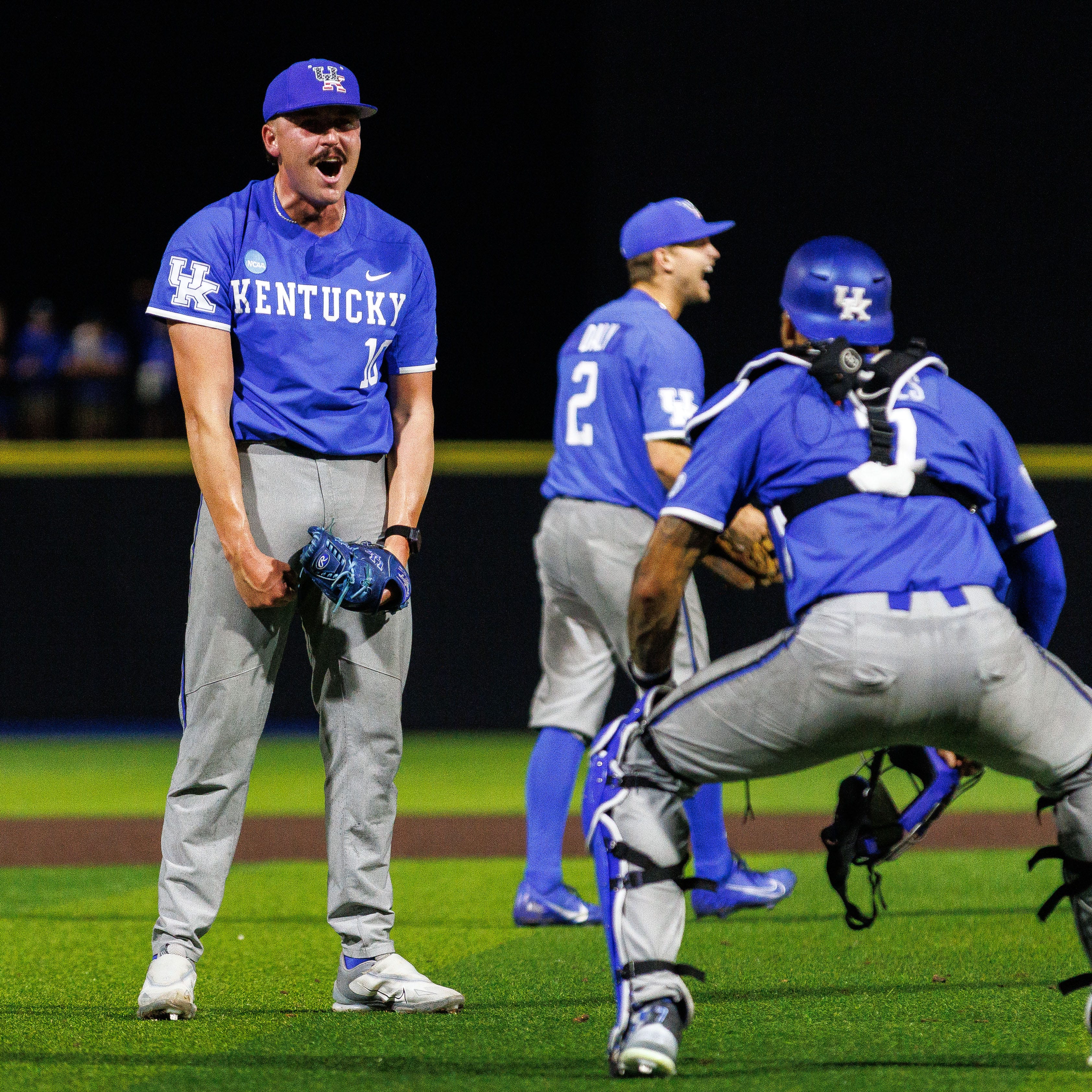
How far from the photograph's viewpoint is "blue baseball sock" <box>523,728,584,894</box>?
225 inches

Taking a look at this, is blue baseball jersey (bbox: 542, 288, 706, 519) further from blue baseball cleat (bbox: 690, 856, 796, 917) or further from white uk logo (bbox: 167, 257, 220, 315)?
white uk logo (bbox: 167, 257, 220, 315)

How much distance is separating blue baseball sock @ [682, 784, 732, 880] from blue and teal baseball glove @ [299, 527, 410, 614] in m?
1.98

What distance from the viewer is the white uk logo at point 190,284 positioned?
4.10m

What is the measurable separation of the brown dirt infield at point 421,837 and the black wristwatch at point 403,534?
325 centimetres

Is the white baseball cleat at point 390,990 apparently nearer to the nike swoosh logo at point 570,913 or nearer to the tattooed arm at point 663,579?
the tattooed arm at point 663,579

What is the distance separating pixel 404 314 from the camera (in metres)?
4.38

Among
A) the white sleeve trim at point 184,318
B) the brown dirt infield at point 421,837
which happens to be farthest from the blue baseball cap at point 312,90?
the brown dirt infield at point 421,837

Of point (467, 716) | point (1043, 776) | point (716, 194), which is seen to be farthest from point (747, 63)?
point (1043, 776)

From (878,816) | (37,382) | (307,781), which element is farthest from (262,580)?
(37,382)

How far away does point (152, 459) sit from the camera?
11.6 m

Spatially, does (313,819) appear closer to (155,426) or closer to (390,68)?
(155,426)

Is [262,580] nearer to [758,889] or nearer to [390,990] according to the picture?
[390,990]

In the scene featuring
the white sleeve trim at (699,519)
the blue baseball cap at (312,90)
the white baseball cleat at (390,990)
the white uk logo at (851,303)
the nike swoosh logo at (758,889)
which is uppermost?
the blue baseball cap at (312,90)

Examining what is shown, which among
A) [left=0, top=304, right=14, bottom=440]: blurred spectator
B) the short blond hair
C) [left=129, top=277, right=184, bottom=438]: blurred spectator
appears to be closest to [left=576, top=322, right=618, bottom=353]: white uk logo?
the short blond hair
